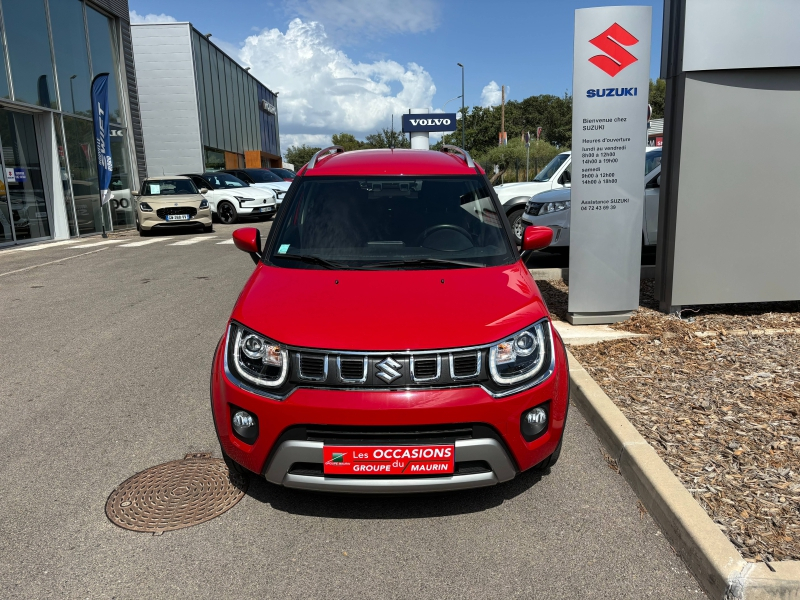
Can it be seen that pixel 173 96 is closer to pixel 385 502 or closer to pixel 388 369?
pixel 385 502

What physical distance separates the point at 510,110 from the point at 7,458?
229 feet

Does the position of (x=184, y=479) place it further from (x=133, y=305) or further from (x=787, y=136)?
(x=787, y=136)

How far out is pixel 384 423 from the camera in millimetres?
2664

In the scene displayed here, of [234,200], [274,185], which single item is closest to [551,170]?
[234,200]

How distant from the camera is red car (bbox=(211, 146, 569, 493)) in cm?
270

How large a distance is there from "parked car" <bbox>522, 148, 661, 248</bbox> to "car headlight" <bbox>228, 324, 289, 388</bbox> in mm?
6460

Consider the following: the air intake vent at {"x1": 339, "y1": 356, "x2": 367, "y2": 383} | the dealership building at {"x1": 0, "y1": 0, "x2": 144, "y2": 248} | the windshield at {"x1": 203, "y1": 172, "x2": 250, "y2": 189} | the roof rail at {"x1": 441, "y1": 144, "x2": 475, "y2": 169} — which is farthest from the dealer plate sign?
the windshield at {"x1": 203, "y1": 172, "x2": 250, "y2": 189}

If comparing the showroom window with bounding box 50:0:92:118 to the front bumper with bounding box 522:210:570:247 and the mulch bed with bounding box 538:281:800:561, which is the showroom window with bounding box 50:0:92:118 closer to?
the front bumper with bounding box 522:210:570:247

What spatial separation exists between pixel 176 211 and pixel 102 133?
124 inches

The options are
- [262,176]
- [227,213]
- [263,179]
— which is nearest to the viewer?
[227,213]

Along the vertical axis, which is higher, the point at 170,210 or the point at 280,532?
the point at 170,210

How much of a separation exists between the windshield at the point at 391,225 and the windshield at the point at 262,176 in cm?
2074

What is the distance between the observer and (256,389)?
2818mm

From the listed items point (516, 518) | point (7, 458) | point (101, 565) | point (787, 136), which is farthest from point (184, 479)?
point (787, 136)
